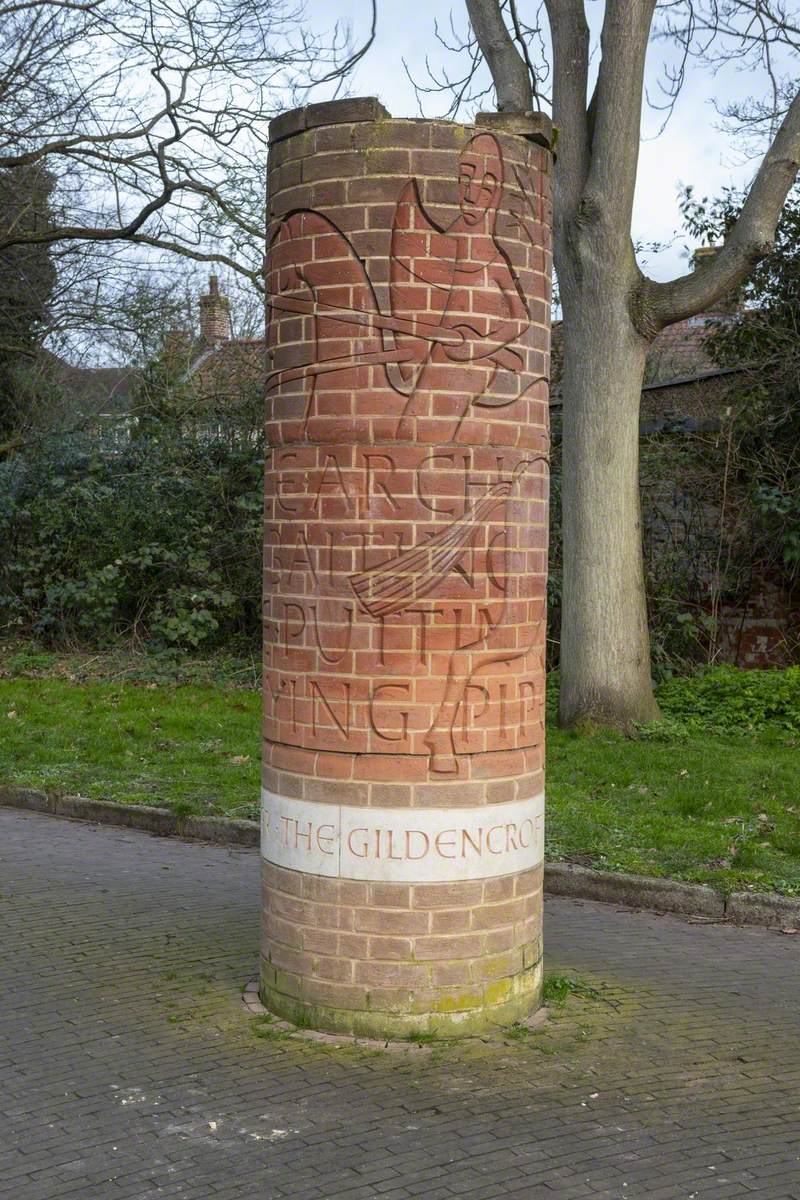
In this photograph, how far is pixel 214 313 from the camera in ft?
71.9

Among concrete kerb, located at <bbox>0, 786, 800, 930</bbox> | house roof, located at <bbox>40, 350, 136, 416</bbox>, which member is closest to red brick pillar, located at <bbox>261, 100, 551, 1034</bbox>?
concrete kerb, located at <bbox>0, 786, 800, 930</bbox>

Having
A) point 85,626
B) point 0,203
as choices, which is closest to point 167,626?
point 85,626

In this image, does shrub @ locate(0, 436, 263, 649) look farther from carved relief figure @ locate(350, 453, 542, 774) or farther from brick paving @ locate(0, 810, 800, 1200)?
carved relief figure @ locate(350, 453, 542, 774)

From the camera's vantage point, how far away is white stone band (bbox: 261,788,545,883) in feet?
16.5

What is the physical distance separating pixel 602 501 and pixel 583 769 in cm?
240

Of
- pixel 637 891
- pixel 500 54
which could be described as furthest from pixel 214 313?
pixel 637 891

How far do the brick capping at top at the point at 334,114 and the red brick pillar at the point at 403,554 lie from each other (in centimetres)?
1

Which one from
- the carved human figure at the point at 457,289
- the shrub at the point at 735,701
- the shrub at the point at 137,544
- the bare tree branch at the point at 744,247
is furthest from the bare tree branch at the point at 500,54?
the carved human figure at the point at 457,289

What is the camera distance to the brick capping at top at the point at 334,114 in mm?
4984

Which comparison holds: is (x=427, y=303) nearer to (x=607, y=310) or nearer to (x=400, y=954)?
(x=400, y=954)

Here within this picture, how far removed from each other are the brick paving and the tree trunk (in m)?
4.50

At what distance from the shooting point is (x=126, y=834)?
28.9ft

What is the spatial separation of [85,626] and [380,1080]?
1236 centimetres

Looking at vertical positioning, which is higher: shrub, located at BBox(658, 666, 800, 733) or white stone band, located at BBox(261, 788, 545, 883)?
white stone band, located at BBox(261, 788, 545, 883)
